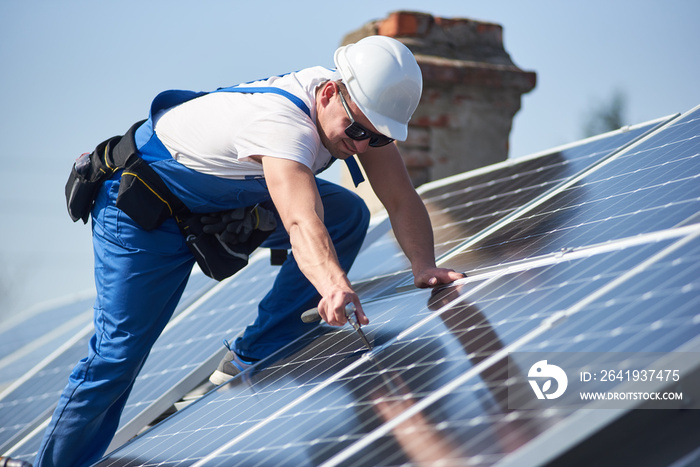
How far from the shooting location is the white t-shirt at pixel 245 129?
10.6 ft

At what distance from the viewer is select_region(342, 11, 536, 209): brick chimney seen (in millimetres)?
7145

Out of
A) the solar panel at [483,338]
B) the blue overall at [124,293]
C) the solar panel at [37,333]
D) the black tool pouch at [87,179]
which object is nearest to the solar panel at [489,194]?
the solar panel at [483,338]

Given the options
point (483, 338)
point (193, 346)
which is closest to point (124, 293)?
point (193, 346)

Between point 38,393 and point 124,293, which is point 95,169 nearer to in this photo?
point 124,293

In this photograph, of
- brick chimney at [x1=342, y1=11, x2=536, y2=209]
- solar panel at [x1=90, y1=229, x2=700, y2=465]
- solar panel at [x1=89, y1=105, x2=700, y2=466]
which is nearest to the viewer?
solar panel at [x1=89, y1=105, x2=700, y2=466]

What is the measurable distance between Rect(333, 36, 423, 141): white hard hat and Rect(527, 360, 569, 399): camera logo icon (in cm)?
148

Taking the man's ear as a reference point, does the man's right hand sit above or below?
below

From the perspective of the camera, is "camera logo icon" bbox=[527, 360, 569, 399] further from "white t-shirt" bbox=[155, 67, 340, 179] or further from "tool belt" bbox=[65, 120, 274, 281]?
"tool belt" bbox=[65, 120, 274, 281]

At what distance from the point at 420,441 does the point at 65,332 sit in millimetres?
6102

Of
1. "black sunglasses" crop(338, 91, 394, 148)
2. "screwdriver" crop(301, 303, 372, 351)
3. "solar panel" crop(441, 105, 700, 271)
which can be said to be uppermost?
"black sunglasses" crop(338, 91, 394, 148)

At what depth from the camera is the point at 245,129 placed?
334 cm

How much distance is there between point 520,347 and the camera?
2.37 m

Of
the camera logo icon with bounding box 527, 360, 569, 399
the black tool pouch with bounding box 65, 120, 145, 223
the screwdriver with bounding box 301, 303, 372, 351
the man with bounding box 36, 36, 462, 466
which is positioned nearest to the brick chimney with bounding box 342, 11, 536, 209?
the man with bounding box 36, 36, 462, 466

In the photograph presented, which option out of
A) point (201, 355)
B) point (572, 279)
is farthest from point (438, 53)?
point (572, 279)
